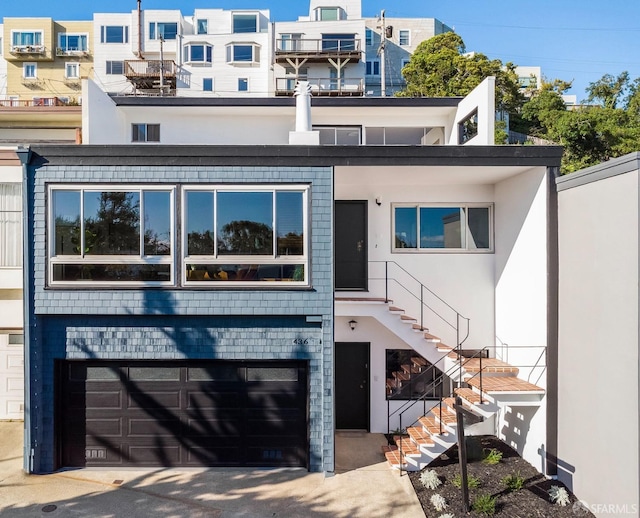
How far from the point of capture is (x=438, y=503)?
6.23 m

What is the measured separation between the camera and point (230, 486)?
6.91m

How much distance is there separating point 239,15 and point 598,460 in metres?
33.1

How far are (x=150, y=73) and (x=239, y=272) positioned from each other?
27.8 meters

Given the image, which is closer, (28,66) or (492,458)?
(492,458)

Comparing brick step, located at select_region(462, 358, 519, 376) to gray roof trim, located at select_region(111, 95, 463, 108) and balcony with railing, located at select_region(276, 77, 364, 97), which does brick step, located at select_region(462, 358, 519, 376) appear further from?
balcony with railing, located at select_region(276, 77, 364, 97)

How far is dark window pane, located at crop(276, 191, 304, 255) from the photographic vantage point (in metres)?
7.19

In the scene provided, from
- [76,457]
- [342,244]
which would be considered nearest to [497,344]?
[342,244]

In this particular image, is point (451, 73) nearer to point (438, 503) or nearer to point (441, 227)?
point (441, 227)

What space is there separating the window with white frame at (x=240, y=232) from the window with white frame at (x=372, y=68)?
29753mm

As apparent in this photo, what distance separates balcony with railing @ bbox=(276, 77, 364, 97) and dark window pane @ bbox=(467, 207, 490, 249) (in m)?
18.5

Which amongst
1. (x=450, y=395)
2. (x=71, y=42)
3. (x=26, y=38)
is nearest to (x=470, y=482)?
(x=450, y=395)

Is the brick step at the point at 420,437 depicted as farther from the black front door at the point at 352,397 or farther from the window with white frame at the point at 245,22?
the window with white frame at the point at 245,22

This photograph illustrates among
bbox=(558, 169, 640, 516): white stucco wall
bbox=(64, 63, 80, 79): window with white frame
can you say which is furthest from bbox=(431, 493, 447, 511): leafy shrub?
bbox=(64, 63, 80, 79): window with white frame

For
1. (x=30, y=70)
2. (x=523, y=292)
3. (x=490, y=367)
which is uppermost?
(x=30, y=70)
